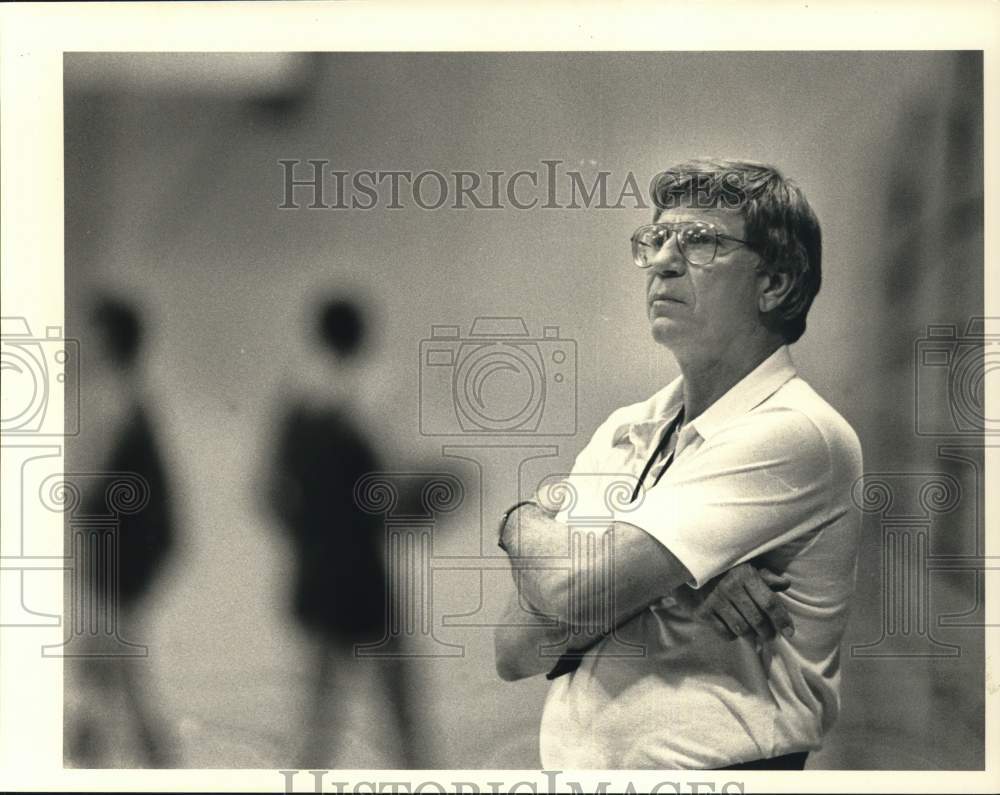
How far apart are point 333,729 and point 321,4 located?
5.13 feet

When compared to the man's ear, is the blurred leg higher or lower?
lower

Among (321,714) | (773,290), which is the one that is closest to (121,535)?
(321,714)

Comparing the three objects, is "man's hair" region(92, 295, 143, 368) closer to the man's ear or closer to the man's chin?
the man's chin

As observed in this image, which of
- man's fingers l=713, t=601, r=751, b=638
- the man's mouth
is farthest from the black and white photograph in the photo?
man's fingers l=713, t=601, r=751, b=638

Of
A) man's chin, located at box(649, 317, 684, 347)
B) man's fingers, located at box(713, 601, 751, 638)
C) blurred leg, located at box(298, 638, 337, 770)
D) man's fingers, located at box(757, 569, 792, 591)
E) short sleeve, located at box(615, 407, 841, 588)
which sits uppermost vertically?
man's chin, located at box(649, 317, 684, 347)

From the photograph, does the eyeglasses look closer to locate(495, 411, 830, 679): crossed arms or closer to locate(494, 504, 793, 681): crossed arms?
locate(495, 411, 830, 679): crossed arms

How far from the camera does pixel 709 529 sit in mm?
A: 2320

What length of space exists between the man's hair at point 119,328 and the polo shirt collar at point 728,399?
1098mm

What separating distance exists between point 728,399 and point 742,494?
0.20 meters

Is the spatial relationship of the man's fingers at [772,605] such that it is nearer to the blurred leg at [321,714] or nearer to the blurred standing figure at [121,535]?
the blurred leg at [321,714]

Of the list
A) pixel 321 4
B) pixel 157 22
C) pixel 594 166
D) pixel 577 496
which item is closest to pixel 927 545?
pixel 577 496

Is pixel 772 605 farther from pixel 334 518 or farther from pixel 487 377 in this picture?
pixel 334 518

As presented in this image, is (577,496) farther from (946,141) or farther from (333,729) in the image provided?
(946,141)

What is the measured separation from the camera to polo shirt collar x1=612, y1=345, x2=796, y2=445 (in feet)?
7.74
